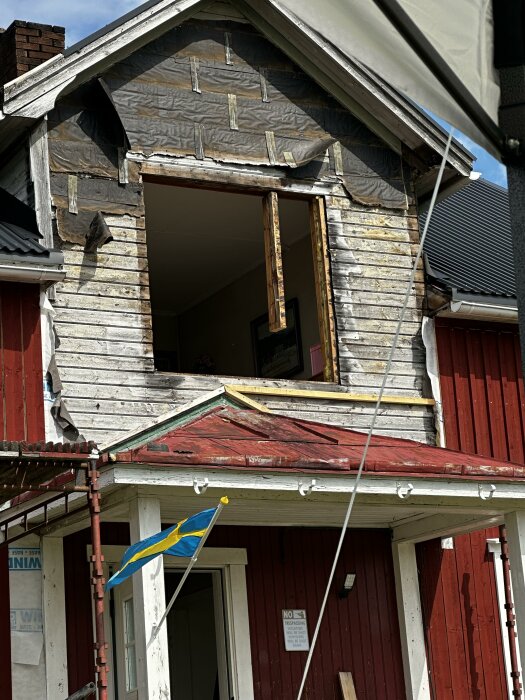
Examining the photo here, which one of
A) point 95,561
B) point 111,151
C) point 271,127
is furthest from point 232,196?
point 95,561

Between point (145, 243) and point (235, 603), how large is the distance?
3.30 metres

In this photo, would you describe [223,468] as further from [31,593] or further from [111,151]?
[111,151]

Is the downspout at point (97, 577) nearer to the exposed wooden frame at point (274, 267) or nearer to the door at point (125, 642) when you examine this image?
the door at point (125, 642)

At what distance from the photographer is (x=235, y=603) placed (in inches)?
434

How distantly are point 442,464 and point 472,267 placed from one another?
4198 mm

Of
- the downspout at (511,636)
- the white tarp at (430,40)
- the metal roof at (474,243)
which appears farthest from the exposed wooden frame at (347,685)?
the white tarp at (430,40)

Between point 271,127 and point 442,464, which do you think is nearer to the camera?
point 442,464

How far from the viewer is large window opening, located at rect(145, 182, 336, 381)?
486 inches

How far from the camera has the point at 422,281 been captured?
41.9 ft

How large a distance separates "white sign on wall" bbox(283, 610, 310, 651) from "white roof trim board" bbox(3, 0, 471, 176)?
4.71 metres

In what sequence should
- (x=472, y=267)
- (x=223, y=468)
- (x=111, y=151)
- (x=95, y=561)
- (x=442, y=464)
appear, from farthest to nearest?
1. (x=472, y=267)
2. (x=111, y=151)
3. (x=442, y=464)
4. (x=223, y=468)
5. (x=95, y=561)

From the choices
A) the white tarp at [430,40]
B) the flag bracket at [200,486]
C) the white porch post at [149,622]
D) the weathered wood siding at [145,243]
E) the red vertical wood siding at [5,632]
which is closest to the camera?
the white tarp at [430,40]

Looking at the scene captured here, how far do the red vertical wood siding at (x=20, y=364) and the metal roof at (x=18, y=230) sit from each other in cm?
39

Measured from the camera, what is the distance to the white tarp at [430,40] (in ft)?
7.64
